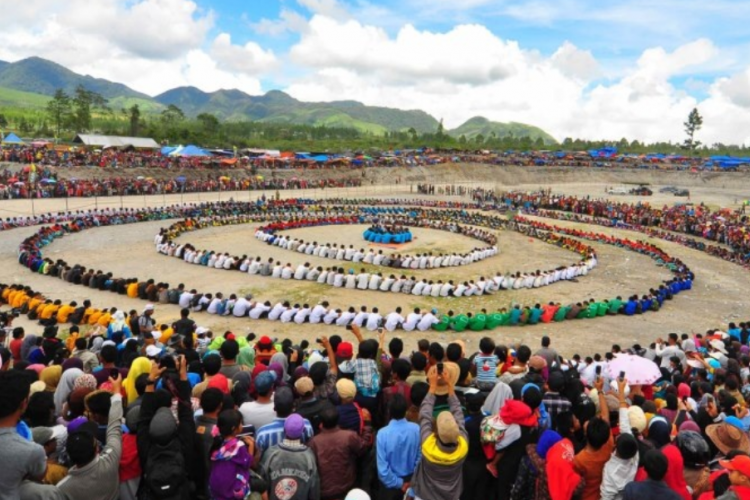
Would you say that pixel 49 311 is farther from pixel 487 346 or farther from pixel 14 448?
pixel 487 346

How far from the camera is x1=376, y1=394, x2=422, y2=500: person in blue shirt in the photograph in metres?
5.12

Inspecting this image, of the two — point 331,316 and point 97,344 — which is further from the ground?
point 97,344

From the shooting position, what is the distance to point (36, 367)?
23.8 ft

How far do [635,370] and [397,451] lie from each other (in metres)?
4.69

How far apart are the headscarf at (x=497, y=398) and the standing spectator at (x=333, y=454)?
1.82m

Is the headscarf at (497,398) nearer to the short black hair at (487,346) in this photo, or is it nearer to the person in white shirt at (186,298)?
the short black hair at (487,346)

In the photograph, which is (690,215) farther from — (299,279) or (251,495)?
(251,495)

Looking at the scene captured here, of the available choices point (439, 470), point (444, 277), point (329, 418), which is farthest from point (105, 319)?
point (444, 277)

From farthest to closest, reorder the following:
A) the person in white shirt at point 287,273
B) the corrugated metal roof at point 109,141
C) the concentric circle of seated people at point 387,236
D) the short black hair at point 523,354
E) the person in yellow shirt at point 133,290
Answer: the corrugated metal roof at point 109,141
the concentric circle of seated people at point 387,236
the person in white shirt at point 287,273
the person in yellow shirt at point 133,290
the short black hair at point 523,354

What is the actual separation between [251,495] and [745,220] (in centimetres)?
4910

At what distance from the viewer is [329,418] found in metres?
5.06

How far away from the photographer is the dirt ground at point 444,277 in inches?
602

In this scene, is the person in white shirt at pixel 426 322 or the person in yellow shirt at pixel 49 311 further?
the person in white shirt at pixel 426 322

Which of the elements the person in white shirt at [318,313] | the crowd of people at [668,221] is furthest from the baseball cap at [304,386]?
the crowd of people at [668,221]
